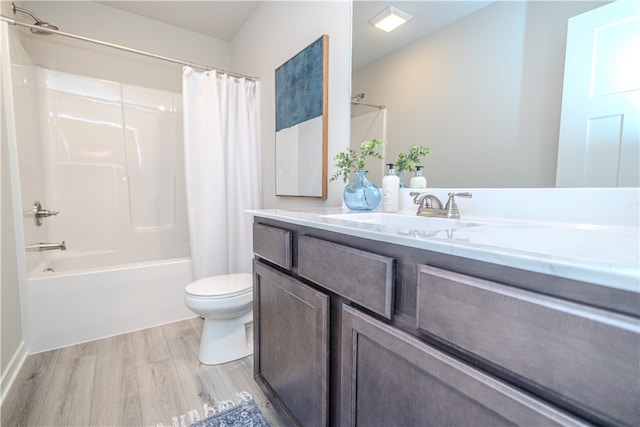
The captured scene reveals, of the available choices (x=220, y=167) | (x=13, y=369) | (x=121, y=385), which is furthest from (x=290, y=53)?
(x=13, y=369)

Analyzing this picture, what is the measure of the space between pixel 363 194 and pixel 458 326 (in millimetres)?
823

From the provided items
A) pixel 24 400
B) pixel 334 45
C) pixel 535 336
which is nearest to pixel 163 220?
pixel 24 400

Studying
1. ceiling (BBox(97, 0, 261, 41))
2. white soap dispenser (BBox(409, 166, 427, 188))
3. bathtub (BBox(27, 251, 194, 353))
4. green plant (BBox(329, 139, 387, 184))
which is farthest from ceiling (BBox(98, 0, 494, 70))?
bathtub (BBox(27, 251, 194, 353))

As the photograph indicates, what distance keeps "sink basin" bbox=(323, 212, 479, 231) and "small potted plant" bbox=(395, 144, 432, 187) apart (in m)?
0.23

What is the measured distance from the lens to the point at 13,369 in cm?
144

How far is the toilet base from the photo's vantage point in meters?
1.62

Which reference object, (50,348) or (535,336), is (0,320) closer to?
(50,348)

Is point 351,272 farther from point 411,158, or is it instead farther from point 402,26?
point 402,26

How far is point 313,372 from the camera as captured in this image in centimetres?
88

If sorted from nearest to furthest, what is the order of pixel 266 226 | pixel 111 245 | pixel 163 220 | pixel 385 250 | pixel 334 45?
1. pixel 385 250
2. pixel 266 226
3. pixel 334 45
4. pixel 111 245
5. pixel 163 220

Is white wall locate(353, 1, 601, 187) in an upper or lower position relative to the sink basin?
upper

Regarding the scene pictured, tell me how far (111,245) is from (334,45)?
7.97ft

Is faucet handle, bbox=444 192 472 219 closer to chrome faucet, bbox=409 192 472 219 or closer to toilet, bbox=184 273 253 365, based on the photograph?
chrome faucet, bbox=409 192 472 219

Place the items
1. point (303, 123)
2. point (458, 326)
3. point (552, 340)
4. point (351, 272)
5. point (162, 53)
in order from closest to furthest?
point (552, 340)
point (458, 326)
point (351, 272)
point (303, 123)
point (162, 53)
